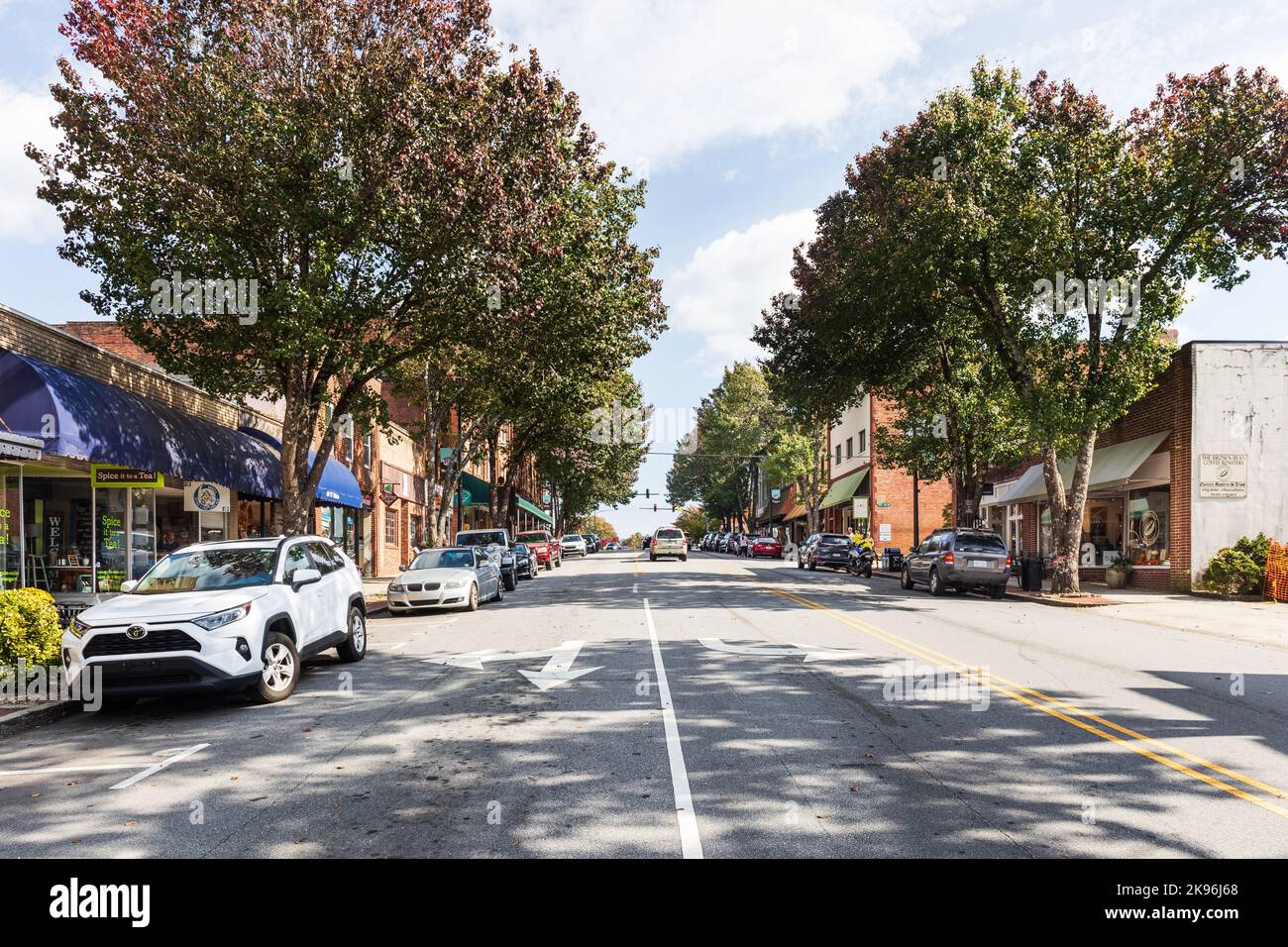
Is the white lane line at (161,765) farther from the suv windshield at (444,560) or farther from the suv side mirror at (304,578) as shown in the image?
the suv windshield at (444,560)

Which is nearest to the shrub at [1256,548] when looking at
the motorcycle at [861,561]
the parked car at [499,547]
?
the motorcycle at [861,561]

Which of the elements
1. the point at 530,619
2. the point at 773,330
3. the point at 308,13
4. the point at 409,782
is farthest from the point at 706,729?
the point at 773,330

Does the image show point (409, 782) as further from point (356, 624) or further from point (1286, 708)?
point (1286, 708)

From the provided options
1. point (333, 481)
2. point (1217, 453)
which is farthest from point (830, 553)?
point (333, 481)

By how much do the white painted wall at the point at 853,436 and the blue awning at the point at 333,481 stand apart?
33.9 metres

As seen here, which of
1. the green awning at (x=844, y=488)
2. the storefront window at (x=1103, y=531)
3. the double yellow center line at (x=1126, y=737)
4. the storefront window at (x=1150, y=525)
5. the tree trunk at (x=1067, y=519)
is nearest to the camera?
the double yellow center line at (x=1126, y=737)

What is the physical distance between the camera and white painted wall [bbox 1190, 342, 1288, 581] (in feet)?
79.4

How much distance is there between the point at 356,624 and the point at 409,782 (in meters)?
6.56

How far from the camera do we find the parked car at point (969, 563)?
24.3 metres

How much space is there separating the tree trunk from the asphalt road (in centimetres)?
1058

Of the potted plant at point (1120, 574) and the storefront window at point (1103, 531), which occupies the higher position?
the storefront window at point (1103, 531)

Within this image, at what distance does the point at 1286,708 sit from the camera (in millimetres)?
8781

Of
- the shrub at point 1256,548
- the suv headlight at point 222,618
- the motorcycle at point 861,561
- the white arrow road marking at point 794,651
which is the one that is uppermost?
the suv headlight at point 222,618

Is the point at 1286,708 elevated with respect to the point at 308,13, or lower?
lower
